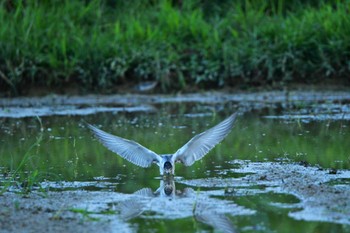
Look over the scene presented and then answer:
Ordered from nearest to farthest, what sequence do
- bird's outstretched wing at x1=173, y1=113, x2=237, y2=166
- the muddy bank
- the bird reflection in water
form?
the bird reflection in water, bird's outstretched wing at x1=173, y1=113, x2=237, y2=166, the muddy bank

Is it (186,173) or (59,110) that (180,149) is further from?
(59,110)

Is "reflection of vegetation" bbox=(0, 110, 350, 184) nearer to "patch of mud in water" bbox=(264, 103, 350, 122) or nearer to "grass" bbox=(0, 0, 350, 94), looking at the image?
"patch of mud in water" bbox=(264, 103, 350, 122)

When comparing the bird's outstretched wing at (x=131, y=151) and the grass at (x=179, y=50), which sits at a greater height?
the grass at (x=179, y=50)

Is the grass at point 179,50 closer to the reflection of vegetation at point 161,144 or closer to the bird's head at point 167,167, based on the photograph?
the reflection of vegetation at point 161,144

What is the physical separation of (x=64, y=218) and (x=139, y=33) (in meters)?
6.30

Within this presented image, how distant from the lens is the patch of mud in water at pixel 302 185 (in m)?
5.34

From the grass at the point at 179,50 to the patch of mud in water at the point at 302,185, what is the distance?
3874 millimetres

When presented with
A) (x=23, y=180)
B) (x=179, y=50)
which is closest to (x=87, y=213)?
(x=23, y=180)

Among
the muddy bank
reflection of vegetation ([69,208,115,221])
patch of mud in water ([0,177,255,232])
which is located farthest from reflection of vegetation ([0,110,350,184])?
reflection of vegetation ([69,208,115,221])

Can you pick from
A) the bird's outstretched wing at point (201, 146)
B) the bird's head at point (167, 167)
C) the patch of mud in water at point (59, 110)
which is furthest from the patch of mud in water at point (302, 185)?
the patch of mud in water at point (59, 110)

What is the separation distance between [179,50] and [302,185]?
532 cm

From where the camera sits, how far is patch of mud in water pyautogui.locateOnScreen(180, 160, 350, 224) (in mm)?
5336

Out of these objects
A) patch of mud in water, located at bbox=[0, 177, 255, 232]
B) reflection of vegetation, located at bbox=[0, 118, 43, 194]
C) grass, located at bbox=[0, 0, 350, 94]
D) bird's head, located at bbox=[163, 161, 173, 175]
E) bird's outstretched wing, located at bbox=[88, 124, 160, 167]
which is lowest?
patch of mud in water, located at bbox=[0, 177, 255, 232]

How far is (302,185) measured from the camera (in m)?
6.10
